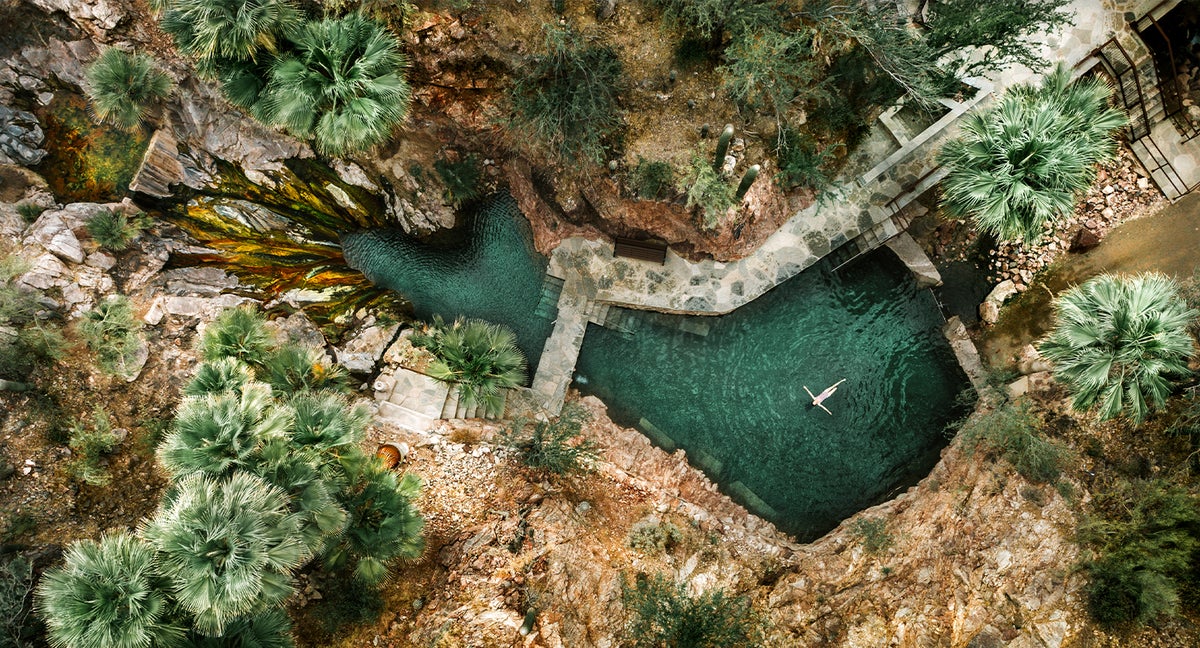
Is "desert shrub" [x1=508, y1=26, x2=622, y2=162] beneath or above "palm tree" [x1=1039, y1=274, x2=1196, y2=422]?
above

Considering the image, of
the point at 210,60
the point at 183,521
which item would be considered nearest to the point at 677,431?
the point at 183,521

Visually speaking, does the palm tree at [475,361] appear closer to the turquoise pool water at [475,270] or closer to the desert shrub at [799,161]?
the turquoise pool water at [475,270]

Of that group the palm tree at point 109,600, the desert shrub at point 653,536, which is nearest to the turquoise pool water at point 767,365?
the desert shrub at point 653,536

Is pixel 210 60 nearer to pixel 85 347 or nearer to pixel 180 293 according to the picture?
pixel 180 293

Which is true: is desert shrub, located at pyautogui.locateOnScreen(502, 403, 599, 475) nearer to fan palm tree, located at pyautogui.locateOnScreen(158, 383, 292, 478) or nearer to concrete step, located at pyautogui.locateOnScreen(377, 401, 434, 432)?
concrete step, located at pyautogui.locateOnScreen(377, 401, 434, 432)

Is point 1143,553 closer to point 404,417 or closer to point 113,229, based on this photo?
point 404,417

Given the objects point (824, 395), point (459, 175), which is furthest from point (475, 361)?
point (824, 395)

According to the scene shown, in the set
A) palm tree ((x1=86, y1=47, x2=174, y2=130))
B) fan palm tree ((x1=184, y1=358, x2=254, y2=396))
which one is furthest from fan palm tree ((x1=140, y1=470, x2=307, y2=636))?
palm tree ((x1=86, y1=47, x2=174, y2=130))
